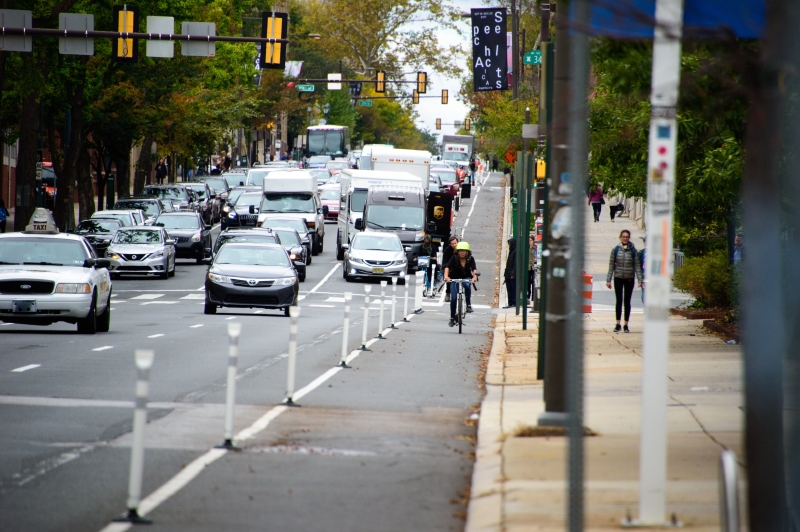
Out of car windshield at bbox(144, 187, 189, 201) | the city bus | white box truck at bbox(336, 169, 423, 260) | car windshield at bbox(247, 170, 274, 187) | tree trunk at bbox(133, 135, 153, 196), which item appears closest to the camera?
white box truck at bbox(336, 169, 423, 260)

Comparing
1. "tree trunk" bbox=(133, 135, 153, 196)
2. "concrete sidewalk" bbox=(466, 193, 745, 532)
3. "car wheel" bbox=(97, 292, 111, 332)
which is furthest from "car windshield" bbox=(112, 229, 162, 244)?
"concrete sidewalk" bbox=(466, 193, 745, 532)

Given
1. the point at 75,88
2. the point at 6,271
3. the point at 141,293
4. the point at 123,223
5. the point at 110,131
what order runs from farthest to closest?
the point at 110,131 < the point at 75,88 < the point at 123,223 < the point at 141,293 < the point at 6,271

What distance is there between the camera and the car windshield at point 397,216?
44.1 m

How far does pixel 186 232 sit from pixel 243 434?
3523 centimetres

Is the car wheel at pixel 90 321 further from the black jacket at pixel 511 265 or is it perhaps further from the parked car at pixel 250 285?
the black jacket at pixel 511 265

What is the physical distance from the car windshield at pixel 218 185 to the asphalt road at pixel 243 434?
47.1 metres

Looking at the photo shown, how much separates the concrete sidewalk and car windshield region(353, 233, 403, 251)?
21.3 meters

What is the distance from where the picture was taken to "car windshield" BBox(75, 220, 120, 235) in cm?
3994

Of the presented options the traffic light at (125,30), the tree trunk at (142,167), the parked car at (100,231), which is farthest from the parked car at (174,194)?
the traffic light at (125,30)

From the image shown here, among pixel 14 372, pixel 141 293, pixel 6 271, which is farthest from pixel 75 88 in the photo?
pixel 14 372

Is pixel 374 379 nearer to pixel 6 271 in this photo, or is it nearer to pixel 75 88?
pixel 6 271

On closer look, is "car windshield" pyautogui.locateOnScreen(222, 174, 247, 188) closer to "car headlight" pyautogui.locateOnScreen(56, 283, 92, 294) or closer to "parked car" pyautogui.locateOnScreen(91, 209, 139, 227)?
"parked car" pyautogui.locateOnScreen(91, 209, 139, 227)

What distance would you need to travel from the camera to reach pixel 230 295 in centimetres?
2608

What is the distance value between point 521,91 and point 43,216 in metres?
28.1
